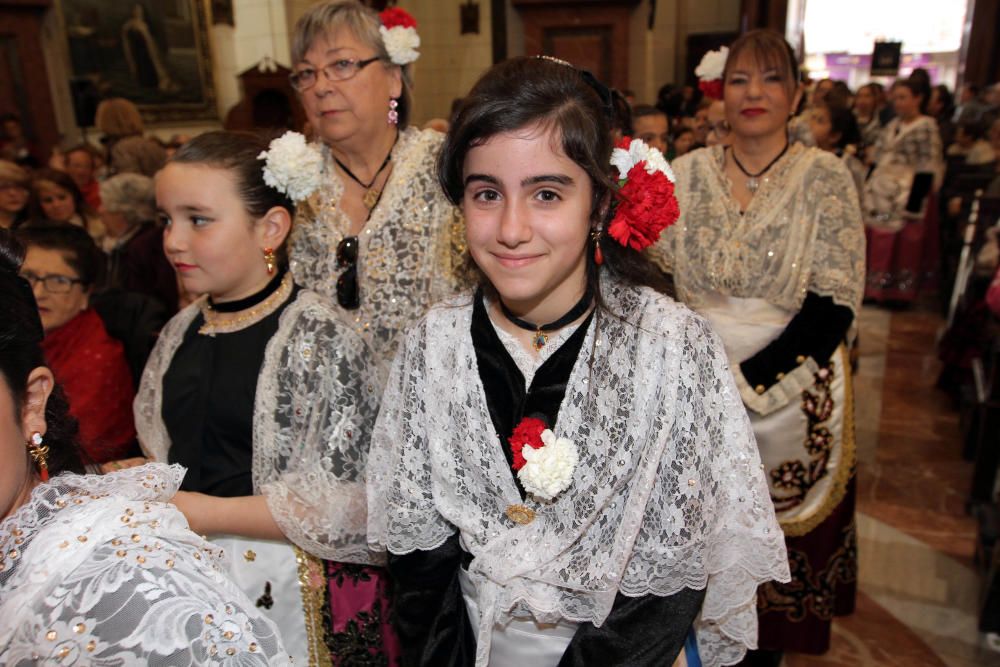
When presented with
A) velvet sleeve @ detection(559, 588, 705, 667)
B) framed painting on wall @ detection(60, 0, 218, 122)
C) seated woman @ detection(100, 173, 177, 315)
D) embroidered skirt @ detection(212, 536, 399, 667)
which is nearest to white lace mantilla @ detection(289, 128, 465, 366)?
embroidered skirt @ detection(212, 536, 399, 667)

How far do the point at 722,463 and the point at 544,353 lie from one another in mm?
395

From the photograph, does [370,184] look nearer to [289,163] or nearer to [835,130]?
[289,163]

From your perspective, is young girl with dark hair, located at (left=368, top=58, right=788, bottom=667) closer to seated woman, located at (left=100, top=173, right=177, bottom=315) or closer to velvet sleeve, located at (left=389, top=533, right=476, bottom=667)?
velvet sleeve, located at (left=389, top=533, right=476, bottom=667)

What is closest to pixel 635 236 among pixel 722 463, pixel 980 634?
pixel 722 463

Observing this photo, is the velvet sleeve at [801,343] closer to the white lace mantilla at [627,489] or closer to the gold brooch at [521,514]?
the white lace mantilla at [627,489]

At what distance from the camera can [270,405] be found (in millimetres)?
1641

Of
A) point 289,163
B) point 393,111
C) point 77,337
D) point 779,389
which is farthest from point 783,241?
point 77,337

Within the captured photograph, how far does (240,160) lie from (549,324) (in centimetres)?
80

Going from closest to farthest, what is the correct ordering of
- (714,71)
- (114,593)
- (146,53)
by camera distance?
(114,593) → (714,71) → (146,53)

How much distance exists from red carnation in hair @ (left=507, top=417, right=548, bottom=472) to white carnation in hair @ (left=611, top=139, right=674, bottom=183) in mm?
503

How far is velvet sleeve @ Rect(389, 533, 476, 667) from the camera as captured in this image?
1.54 meters

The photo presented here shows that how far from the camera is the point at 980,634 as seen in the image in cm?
281

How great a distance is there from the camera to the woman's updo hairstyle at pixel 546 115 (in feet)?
4.43

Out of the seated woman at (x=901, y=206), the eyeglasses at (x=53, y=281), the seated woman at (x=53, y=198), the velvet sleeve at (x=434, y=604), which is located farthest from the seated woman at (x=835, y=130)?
the seated woman at (x=53, y=198)
